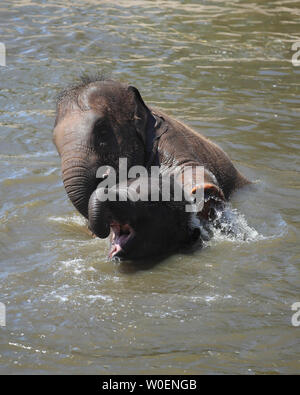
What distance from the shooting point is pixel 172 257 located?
6.04 metres

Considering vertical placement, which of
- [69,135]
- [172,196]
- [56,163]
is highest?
[69,135]

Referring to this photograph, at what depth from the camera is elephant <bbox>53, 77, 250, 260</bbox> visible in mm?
5777

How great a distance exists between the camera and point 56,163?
28.9 ft

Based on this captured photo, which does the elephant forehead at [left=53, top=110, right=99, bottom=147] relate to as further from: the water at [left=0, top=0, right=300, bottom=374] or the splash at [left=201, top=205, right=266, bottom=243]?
the splash at [left=201, top=205, right=266, bottom=243]

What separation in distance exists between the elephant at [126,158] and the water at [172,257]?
222 mm

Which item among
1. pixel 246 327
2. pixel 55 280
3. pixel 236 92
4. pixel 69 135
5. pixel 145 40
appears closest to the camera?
pixel 246 327

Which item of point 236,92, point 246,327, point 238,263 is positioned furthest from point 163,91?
point 246,327

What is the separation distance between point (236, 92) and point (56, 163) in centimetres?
375

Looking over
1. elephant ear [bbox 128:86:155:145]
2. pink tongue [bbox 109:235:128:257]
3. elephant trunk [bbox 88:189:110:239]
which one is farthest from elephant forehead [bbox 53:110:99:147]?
pink tongue [bbox 109:235:128:257]

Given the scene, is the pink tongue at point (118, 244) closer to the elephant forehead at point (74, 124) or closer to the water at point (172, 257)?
the water at point (172, 257)

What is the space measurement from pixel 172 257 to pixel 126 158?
2.90ft

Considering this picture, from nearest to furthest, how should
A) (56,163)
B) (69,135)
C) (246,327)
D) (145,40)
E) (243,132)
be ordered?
(246,327) < (69,135) < (56,163) < (243,132) < (145,40)

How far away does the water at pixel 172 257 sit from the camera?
4.60 m

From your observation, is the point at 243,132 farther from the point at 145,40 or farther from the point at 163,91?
the point at 145,40
